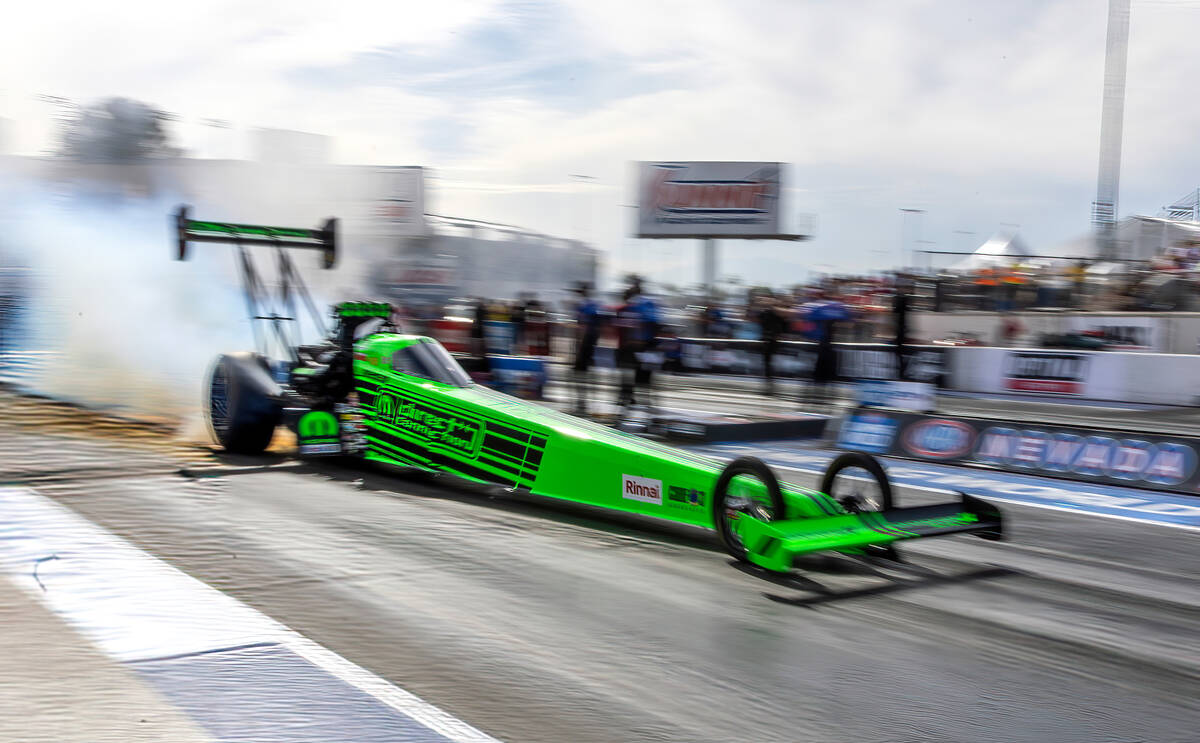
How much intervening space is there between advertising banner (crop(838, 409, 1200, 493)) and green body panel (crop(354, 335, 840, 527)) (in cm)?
492

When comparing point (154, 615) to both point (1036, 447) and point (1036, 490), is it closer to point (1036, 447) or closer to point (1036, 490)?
point (1036, 490)

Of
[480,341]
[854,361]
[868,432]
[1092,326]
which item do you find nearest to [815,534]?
[868,432]

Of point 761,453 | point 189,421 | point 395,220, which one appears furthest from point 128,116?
point 761,453

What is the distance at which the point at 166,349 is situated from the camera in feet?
43.4

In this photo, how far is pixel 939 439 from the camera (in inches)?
425

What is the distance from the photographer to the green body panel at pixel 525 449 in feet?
20.6

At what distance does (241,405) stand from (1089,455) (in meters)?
8.23

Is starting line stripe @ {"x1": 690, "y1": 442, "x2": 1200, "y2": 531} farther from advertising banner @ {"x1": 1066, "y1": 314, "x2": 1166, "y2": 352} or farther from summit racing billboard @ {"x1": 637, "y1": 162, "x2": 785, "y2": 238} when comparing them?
summit racing billboard @ {"x1": 637, "y1": 162, "x2": 785, "y2": 238}

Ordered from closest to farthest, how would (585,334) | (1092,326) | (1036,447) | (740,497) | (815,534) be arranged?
1. (815,534)
2. (740,497)
3. (1036,447)
4. (585,334)
5. (1092,326)

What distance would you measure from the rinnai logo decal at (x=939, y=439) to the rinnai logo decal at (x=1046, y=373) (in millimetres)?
8807

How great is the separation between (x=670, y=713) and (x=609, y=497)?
2953mm

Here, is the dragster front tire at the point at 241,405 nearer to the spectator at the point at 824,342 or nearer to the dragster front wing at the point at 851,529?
the dragster front wing at the point at 851,529

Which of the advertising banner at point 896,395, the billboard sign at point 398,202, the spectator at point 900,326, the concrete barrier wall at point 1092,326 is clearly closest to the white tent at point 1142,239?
the concrete barrier wall at point 1092,326

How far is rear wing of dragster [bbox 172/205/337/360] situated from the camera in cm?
985
